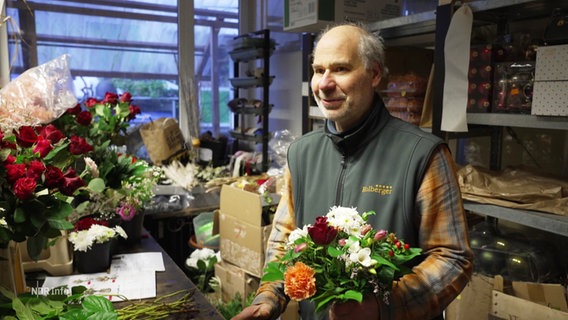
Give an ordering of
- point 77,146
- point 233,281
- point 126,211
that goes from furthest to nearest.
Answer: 1. point 233,281
2. point 126,211
3. point 77,146

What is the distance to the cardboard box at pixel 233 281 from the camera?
259 centimetres

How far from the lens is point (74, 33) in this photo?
3828 mm

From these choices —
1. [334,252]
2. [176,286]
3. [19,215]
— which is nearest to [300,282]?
[334,252]

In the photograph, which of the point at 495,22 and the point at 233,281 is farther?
the point at 233,281

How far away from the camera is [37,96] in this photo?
1.46 m

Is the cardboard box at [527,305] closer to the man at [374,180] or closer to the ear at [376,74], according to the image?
the man at [374,180]

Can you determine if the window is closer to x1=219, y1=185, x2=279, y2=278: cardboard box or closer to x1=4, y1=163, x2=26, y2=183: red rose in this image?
x1=219, y1=185, x2=279, y2=278: cardboard box

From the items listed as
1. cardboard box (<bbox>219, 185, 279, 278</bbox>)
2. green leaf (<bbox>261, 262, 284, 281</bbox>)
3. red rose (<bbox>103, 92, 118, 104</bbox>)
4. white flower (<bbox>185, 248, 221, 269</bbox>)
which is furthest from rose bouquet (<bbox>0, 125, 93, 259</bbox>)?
white flower (<bbox>185, 248, 221, 269</bbox>)

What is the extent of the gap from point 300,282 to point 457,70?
Answer: 1.27m

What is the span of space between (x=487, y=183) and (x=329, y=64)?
923 mm

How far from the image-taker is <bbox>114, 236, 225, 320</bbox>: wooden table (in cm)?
149

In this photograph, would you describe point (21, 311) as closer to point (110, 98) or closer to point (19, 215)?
point (19, 215)

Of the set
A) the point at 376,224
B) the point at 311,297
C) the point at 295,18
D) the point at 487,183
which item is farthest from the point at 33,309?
the point at 295,18

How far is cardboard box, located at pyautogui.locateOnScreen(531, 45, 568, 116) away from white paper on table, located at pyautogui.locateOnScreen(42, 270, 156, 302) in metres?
1.52
